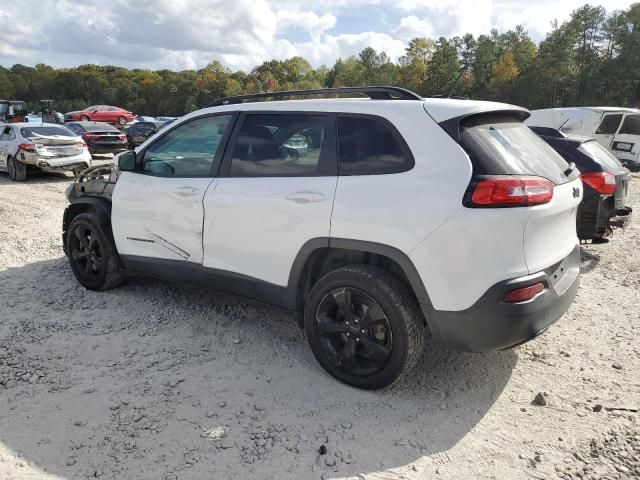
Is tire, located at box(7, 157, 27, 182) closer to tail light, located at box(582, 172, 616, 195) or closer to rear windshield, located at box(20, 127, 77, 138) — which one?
rear windshield, located at box(20, 127, 77, 138)

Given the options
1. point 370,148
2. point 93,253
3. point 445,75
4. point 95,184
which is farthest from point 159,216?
point 445,75

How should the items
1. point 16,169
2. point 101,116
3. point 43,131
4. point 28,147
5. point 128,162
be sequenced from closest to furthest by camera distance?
point 128,162, point 28,147, point 16,169, point 43,131, point 101,116

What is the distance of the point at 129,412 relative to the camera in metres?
2.98

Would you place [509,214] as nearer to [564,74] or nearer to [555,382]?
[555,382]

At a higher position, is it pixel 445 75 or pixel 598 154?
pixel 445 75

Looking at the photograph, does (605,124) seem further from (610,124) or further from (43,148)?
(43,148)

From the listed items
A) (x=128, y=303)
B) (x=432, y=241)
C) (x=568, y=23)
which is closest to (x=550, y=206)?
(x=432, y=241)

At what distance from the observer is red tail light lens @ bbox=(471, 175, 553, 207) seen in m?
2.64

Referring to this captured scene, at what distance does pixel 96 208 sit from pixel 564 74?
210ft

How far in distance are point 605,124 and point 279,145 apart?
12512 mm

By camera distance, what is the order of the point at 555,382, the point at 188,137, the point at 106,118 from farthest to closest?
the point at 106,118 → the point at 188,137 → the point at 555,382

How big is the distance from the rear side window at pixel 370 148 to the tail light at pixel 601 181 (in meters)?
3.69

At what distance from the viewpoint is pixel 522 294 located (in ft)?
8.92

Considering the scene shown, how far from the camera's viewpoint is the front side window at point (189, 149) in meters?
3.89
